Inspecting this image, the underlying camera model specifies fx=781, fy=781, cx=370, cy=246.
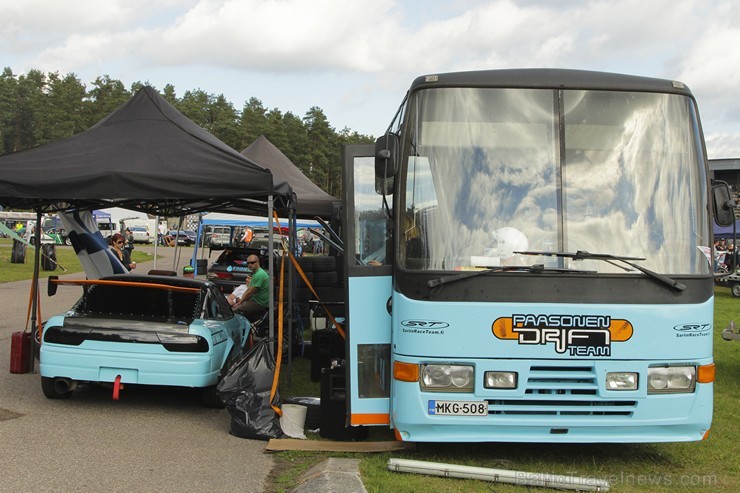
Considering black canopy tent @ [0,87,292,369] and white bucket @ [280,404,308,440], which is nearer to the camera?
white bucket @ [280,404,308,440]

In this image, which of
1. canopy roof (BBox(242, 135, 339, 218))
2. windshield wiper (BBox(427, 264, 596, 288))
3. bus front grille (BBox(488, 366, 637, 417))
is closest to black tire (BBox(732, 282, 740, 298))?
canopy roof (BBox(242, 135, 339, 218))

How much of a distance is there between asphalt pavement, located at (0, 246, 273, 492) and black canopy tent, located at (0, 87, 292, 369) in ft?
5.88

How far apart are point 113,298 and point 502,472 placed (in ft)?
16.2

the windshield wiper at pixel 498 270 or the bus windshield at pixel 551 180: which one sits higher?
the bus windshield at pixel 551 180

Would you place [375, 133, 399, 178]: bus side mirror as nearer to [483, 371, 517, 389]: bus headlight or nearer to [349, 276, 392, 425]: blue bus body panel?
[349, 276, 392, 425]: blue bus body panel

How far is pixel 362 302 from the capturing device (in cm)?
657

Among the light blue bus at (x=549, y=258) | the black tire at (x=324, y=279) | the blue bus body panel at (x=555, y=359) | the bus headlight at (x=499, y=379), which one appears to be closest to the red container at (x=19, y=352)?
the black tire at (x=324, y=279)

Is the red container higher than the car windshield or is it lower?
lower

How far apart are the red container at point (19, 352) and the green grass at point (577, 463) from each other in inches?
184

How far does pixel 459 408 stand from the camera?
19.5ft

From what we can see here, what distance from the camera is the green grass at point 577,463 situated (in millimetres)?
5910

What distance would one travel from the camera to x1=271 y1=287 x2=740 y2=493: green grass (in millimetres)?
5910

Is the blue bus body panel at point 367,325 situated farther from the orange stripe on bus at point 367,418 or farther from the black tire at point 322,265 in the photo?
the black tire at point 322,265

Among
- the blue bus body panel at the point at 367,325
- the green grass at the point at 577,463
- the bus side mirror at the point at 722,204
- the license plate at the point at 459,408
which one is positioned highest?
the bus side mirror at the point at 722,204
